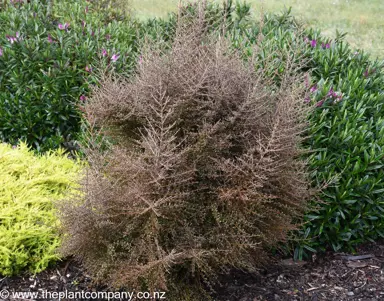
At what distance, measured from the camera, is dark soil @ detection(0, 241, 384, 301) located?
3.02 metres

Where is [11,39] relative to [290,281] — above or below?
above

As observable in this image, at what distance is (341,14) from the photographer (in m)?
12.0

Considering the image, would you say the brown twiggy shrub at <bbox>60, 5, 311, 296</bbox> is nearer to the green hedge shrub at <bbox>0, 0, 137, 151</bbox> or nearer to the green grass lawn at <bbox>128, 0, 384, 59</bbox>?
the green hedge shrub at <bbox>0, 0, 137, 151</bbox>

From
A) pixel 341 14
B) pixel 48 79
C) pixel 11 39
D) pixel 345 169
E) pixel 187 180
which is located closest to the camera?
pixel 187 180

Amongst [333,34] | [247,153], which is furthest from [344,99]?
Answer: [333,34]

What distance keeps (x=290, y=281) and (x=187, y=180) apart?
1.15 metres

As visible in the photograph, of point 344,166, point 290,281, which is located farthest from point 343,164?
point 290,281

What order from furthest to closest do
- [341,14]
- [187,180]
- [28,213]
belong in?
1. [341,14]
2. [28,213]
3. [187,180]

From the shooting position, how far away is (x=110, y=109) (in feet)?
9.28

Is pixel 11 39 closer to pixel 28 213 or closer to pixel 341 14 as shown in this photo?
pixel 28 213

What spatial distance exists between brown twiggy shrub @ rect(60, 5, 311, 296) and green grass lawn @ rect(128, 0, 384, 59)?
7.64 m

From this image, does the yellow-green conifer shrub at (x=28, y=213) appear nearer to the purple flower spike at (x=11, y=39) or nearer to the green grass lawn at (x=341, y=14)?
the purple flower spike at (x=11, y=39)

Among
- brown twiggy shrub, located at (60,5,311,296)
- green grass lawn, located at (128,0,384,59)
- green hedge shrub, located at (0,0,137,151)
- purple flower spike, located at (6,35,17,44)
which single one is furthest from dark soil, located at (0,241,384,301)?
green grass lawn, located at (128,0,384,59)

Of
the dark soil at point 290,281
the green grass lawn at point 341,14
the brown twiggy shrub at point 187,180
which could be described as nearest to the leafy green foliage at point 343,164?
the dark soil at point 290,281
